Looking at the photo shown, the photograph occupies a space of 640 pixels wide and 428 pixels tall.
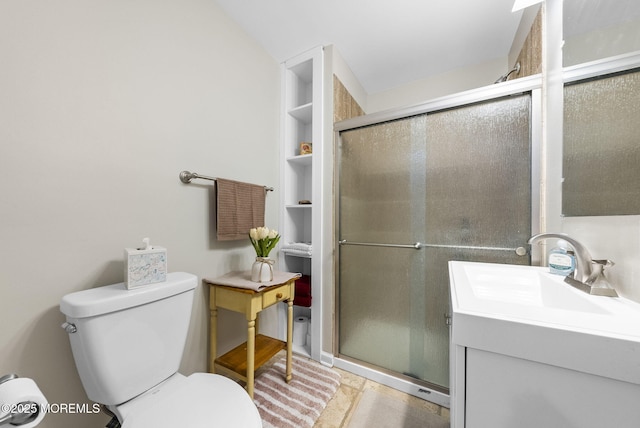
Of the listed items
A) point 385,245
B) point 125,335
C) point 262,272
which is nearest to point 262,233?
point 262,272

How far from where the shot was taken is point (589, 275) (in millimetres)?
697

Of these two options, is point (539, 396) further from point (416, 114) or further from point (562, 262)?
point (416, 114)

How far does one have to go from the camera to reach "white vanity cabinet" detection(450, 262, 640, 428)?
37 centimetres

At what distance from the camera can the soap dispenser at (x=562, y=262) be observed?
2.82ft

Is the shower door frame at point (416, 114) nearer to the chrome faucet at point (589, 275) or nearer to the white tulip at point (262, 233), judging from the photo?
the chrome faucet at point (589, 275)

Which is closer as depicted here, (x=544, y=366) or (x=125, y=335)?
(x=544, y=366)

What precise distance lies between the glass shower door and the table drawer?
0.45m

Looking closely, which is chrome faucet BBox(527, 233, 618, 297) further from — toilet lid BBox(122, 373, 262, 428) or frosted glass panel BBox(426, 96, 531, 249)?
toilet lid BBox(122, 373, 262, 428)

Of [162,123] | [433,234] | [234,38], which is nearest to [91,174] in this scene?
[162,123]

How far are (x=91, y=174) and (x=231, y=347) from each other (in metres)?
1.19

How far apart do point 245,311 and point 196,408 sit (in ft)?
1.37

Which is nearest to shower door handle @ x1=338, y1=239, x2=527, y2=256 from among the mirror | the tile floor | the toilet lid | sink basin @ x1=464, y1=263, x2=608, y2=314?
sink basin @ x1=464, y1=263, x2=608, y2=314

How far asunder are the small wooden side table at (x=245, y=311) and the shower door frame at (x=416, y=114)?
43cm

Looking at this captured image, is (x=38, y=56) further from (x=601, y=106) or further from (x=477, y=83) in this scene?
(x=477, y=83)
